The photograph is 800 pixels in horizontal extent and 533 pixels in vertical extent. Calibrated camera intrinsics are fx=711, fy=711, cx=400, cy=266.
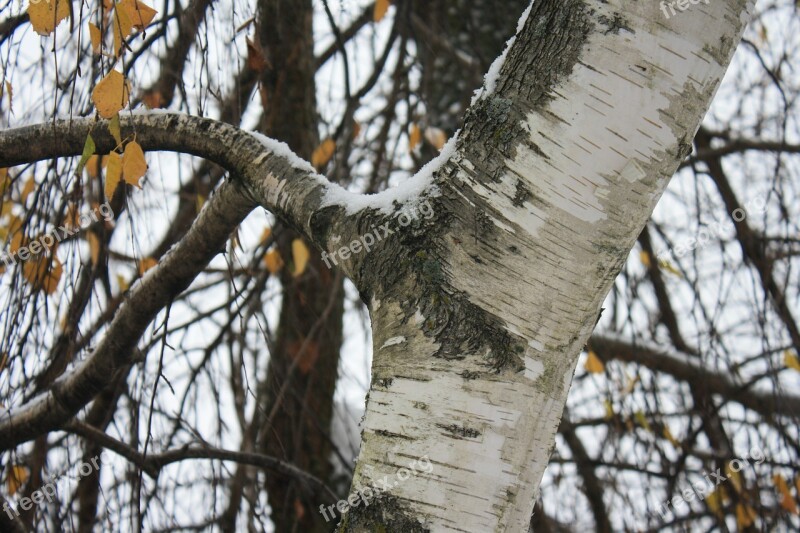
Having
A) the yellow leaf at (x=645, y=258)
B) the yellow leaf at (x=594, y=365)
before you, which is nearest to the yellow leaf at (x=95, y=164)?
the yellow leaf at (x=594, y=365)

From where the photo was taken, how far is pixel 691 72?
2.69ft

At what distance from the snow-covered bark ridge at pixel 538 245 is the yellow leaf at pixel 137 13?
25.0 inches

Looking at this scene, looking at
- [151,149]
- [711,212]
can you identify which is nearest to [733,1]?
[151,149]

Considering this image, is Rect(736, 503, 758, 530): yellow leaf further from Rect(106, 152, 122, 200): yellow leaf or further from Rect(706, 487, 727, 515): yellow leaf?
Rect(106, 152, 122, 200): yellow leaf

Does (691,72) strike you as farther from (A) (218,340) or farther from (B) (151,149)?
(A) (218,340)

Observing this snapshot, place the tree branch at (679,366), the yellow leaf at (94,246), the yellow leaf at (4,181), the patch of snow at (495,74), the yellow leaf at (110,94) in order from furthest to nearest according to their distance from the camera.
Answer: the tree branch at (679,366) → the yellow leaf at (94,246) → the yellow leaf at (4,181) → the yellow leaf at (110,94) → the patch of snow at (495,74)

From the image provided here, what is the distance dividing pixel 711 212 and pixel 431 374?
1.90m

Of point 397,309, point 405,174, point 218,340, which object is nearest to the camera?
point 397,309

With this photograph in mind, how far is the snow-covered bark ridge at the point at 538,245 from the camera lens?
0.80 m

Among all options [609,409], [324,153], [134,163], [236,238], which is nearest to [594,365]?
[609,409]

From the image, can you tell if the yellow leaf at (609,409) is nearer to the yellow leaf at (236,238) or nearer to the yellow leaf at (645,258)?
the yellow leaf at (645,258)

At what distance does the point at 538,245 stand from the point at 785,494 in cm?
175

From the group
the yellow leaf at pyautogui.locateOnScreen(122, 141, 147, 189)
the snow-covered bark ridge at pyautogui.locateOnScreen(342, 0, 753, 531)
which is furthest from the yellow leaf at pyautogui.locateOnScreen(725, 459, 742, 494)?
the yellow leaf at pyautogui.locateOnScreen(122, 141, 147, 189)

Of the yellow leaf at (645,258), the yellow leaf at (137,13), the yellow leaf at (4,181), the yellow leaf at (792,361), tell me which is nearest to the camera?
the yellow leaf at (137,13)
